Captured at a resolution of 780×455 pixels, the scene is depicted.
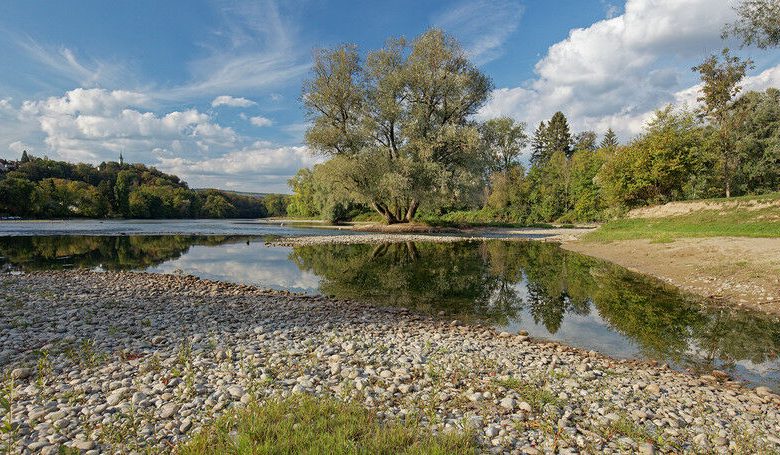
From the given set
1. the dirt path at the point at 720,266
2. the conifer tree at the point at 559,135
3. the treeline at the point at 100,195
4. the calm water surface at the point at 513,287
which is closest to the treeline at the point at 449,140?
the calm water surface at the point at 513,287

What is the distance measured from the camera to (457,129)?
42.2 m

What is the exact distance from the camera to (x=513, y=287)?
666 inches

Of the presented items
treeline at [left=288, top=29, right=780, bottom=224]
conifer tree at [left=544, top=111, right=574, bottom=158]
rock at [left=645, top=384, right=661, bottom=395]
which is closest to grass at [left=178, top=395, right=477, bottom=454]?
rock at [left=645, top=384, right=661, bottom=395]

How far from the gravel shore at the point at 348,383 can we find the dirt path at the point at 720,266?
8294 millimetres

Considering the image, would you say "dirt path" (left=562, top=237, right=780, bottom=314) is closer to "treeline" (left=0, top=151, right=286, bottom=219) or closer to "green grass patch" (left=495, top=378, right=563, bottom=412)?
Answer: "green grass patch" (left=495, top=378, right=563, bottom=412)

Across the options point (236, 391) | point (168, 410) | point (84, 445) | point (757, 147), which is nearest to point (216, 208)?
point (757, 147)

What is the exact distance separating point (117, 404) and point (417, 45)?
148 feet

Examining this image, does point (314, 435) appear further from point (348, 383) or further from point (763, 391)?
point (763, 391)

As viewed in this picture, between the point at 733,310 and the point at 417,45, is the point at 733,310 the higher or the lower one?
the lower one

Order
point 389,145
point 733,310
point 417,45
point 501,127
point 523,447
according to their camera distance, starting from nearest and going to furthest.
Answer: point 523,447
point 733,310
point 417,45
point 389,145
point 501,127

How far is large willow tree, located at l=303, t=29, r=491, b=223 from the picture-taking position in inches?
1658

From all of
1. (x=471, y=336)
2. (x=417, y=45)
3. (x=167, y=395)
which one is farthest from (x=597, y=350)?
(x=417, y=45)

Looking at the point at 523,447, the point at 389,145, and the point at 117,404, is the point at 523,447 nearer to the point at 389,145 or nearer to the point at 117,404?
the point at 117,404

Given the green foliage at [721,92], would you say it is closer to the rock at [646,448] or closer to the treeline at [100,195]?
the rock at [646,448]
